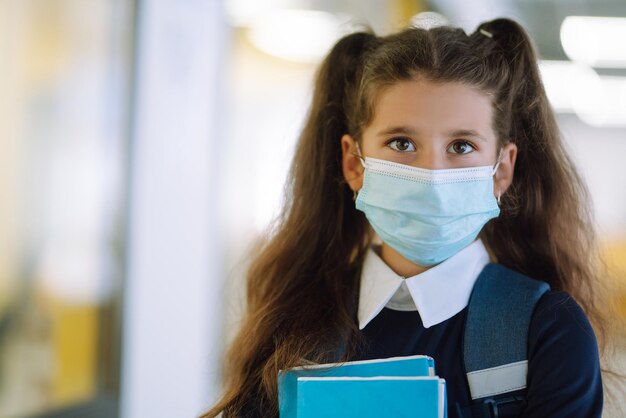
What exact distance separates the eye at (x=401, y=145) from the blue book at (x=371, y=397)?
40 centimetres

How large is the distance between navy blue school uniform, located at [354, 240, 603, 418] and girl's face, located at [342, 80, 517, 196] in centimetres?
16

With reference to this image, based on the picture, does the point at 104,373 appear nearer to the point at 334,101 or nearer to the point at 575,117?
the point at 334,101

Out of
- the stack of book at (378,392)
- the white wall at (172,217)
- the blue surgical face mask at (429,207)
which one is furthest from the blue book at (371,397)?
the white wall at (172,217)

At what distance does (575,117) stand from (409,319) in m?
3.92

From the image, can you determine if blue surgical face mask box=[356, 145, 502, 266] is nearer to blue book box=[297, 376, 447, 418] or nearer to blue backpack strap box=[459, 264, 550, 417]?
blue backpack strap box=[459, 264, 550, 417]

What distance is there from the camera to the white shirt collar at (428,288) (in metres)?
1.08

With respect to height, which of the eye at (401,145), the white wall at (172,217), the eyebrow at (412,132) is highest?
the eyebrow at (412,132)

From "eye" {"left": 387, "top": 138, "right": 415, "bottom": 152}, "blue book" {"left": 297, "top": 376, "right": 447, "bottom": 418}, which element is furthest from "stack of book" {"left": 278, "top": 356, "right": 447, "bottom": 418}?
"eye" {"left": 387, "top": 138, "right": 415, "bottom": 152}

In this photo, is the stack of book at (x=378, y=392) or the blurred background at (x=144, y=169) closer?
the stack of book at (x=378, y=392)

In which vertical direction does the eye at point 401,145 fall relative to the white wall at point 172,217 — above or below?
above

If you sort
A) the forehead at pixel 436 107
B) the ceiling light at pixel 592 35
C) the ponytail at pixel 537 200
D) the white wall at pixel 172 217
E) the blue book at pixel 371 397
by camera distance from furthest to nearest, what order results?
the ceiling light at pixel 592 35
the white wall at pixel 172 217
the ponytail at pixel 537 200
the forehead at pixel 436 107
the blue book at pixel 371 397

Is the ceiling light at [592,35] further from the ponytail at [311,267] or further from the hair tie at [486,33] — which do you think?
the ponytail at [311,267]

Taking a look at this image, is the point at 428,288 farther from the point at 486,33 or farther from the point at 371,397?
the point at 486,33

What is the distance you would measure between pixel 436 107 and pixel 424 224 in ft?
0.62
